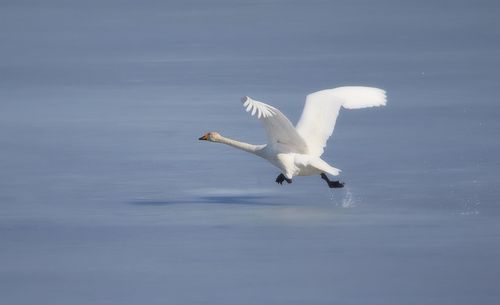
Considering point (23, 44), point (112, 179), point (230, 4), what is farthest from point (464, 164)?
point (230, 4)

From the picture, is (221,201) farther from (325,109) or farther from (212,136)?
(325,109)

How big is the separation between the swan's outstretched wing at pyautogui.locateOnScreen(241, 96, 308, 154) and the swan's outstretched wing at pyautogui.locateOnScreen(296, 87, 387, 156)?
0.12 m

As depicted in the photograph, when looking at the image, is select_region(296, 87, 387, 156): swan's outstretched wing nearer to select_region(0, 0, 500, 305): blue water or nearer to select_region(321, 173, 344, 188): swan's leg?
select_region(321, 173, 344, 188): swan's leg

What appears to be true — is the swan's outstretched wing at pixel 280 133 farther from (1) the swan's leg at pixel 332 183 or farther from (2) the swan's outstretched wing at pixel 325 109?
(1) the swan's leg at pixel 332 183

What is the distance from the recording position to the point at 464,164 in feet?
37.2

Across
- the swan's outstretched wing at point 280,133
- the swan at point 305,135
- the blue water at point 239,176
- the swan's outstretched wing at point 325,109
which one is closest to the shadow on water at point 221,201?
the blue water at point 239,176

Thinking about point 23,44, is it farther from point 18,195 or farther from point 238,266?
point 238,266

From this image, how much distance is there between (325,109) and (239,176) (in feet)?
3.25

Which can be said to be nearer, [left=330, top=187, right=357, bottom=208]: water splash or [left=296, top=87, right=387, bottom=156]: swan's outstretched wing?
[left=330, top=187, right=357, bottom=208]: water splash

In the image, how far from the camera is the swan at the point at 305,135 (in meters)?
10.2

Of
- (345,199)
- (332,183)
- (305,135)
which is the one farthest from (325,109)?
(345,199)

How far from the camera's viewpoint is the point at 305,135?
10.7 meters

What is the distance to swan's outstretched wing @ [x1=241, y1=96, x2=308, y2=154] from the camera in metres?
10.1

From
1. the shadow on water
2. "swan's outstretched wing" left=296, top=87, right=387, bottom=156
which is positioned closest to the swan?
"swan's outstretched wing" left=296, top=87, right=387, bottom=156
